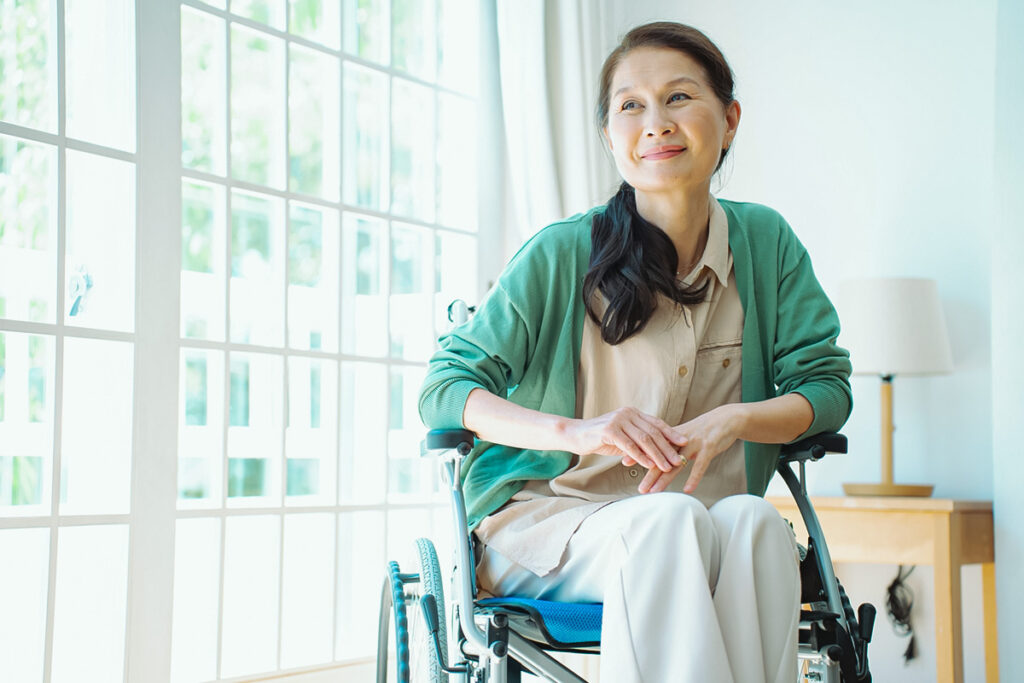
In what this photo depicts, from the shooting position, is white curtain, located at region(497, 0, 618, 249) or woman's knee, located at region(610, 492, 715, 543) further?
white curtain, located at region(497, 0, 618, 249)

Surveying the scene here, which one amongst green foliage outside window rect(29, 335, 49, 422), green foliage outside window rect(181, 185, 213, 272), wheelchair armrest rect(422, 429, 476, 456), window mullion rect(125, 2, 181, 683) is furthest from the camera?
green foliage outside window rect(181, 185, 213, 272)

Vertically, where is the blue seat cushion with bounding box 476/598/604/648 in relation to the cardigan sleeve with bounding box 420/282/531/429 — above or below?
below

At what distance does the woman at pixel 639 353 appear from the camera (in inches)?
52.0

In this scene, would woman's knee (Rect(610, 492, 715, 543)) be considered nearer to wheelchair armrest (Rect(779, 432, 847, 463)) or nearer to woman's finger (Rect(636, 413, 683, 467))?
woman's finger (Rect(636, 413, 683, 467))

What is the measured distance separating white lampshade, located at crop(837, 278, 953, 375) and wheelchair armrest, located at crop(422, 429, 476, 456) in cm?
177

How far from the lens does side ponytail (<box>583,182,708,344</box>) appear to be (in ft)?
4.91

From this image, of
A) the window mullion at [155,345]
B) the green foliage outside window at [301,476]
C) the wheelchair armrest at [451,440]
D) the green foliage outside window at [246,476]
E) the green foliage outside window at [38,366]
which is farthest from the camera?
the green foliage outside window at [246,476]

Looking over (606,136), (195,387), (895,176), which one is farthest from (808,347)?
(195,387)

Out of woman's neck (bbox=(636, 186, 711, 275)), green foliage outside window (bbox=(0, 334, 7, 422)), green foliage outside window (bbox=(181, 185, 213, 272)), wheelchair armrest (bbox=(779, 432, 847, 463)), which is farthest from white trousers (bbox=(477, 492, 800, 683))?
green foliage outside window (bbox=(181, 185, 213, 272))

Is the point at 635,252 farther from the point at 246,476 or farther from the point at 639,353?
the point at 246,476

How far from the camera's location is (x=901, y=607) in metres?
3.00

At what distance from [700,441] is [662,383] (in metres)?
0.19

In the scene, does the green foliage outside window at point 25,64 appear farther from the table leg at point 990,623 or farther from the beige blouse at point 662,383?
the table leg at point 990,623

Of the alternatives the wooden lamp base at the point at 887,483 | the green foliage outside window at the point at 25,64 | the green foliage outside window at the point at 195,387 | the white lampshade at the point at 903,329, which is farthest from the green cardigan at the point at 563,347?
the green foliage outside window at the point at 195,387
